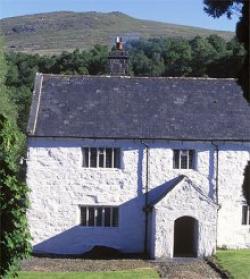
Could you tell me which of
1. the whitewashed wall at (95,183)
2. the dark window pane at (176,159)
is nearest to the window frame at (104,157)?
the whitewashed wall at (95,183)

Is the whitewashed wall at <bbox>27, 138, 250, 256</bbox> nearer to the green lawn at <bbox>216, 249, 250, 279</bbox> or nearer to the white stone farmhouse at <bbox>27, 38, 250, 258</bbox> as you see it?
the white stone farmhouse at <bbox>27, 38, 250, 258</bbox>

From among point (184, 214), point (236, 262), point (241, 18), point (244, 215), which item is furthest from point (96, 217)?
point (241, 18)

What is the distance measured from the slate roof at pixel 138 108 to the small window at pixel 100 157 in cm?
65

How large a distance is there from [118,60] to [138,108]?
408 centimetres

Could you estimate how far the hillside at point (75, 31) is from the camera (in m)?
131

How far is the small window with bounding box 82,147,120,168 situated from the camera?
3119cm

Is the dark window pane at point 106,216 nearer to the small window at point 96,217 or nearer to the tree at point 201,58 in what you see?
the small window at point 96,217

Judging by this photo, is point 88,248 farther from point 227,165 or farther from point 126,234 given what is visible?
point 227,165

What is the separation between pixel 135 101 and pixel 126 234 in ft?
19.5

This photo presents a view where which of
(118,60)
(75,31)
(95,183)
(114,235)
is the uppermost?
(75,31)

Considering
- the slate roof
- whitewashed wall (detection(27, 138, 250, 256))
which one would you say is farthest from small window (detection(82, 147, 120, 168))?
the slate roof

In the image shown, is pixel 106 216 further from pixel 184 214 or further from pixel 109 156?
pixel 184 214

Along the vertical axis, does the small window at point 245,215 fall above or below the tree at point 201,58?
below

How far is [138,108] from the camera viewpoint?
3266 centimetres
